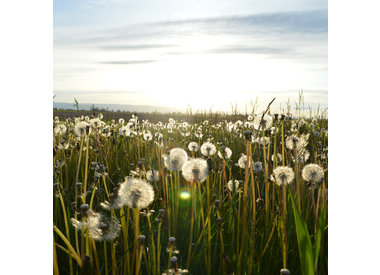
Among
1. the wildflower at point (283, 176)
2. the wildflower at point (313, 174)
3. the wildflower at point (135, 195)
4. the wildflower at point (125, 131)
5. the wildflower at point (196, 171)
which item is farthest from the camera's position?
the wildflower at point (125, 131)

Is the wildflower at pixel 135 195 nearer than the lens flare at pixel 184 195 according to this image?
Yes

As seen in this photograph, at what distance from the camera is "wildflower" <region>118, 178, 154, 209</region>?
121 cm

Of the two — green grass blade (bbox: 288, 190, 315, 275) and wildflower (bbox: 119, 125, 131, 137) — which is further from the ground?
wildflower (bbox: 119, 125, 131, 137)

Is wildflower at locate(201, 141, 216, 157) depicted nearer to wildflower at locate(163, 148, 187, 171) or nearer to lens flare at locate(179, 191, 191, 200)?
lens flare at locate(179, 191, 191, 200)

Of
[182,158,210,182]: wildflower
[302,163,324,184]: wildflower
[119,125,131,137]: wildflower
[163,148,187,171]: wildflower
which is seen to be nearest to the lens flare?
[163,148,187,171]: wildflower

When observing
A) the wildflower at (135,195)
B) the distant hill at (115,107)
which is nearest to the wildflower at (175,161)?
the wildflower at (135,195)

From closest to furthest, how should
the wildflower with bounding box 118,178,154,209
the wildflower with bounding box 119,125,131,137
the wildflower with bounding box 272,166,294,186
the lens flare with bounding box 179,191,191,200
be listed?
1. the wildflower with bounding box 118,178,154,209
2. the wildflower with bounding box 272,166,294,186
3. the lens flare with bounding box 179,191,191,200
4. the wildflower with bounding box 119,125,131,137

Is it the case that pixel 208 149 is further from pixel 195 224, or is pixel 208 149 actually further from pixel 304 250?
pixel 304 250

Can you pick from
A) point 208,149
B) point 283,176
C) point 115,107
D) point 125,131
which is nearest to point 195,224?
point 283,176

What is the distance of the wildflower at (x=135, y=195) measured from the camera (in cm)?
121

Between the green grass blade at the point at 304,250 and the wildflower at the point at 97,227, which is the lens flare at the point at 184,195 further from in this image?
the green grass blade at the point at 304,250

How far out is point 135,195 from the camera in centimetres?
123
